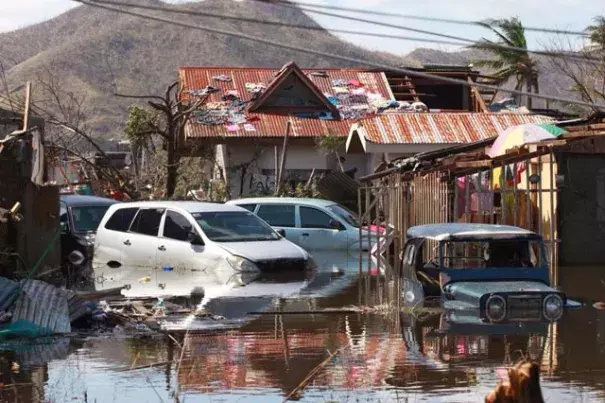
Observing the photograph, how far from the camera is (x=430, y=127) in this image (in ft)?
102

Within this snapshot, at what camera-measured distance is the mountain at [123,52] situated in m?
96.7

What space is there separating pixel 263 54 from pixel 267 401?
11150cm

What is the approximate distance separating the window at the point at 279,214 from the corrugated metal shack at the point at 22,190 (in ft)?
21.3

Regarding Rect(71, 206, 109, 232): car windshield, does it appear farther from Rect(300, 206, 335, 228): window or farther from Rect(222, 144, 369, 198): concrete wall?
Rect(222, 144, 369, 198): concrete wall

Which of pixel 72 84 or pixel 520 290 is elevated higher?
pixel 72 84

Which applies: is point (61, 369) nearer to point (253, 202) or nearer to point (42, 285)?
point (42, 285)

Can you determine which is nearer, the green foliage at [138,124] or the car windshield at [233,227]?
the car windshield at [233,227]

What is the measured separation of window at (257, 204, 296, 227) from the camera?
2483 centimetres

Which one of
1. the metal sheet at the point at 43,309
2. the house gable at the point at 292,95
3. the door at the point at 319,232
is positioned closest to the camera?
the metal sheet at the point at 43,309

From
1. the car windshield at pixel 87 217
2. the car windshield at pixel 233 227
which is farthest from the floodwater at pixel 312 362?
the car windshield at pixel 87 217

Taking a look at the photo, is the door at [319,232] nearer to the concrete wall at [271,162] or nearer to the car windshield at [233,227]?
the car windshield at [233,227]

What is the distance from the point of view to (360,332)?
43.2 ft

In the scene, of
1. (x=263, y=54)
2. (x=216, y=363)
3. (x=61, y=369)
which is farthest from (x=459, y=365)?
(x=263, y=54)

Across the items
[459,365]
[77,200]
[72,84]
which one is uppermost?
[72,84]
